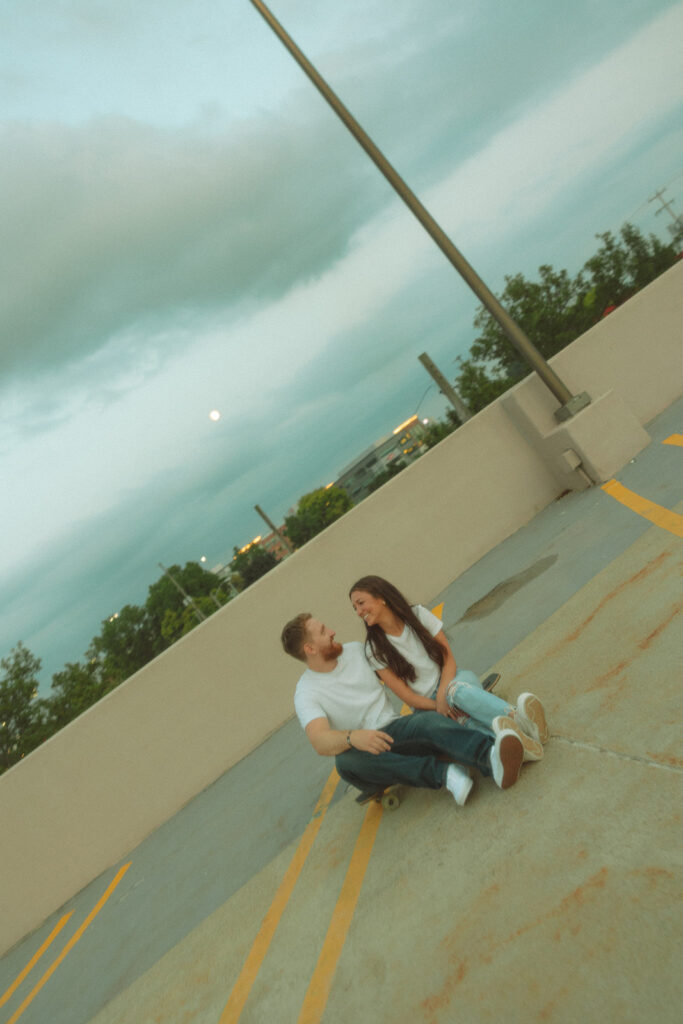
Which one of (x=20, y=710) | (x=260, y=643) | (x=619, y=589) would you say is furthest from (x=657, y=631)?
(x=20, y=710)

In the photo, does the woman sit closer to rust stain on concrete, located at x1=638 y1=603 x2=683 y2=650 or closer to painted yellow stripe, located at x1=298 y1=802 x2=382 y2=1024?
painted yellow stripe, located at x1=298 y1=802 x2=382 y2=1024

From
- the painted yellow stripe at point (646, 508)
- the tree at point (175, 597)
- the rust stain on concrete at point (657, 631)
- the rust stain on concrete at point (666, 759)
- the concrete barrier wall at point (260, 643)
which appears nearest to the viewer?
the rust stain on concrete at point (666, 759)

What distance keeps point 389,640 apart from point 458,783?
34.6 inches

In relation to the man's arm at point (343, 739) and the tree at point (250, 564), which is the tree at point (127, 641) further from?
the man's arm at point (343, 739)

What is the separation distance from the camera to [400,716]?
3.57 m

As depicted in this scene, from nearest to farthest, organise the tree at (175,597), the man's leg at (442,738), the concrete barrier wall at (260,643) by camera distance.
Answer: the man's leg at (442,738) → the concrete barrier wall at (260,643) → the tree at (175,597)

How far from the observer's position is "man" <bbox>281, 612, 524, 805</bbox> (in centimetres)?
318

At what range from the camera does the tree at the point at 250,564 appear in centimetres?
7556

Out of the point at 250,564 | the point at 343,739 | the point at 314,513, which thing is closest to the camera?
the point at 343,739

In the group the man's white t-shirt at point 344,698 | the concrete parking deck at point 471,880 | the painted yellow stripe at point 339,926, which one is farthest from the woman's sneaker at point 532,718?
the painted yellow stripe at point 339,926

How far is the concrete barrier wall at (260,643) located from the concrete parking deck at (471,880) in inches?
24.8

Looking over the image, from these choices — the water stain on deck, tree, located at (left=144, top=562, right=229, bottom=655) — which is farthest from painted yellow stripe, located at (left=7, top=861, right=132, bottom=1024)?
tree, located at (left=144, top=562, right=229, bottom=655)

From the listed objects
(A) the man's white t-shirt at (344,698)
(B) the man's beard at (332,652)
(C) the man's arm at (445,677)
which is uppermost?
(B) the man's beard at (332,652)

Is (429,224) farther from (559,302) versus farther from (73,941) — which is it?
(559,302)
